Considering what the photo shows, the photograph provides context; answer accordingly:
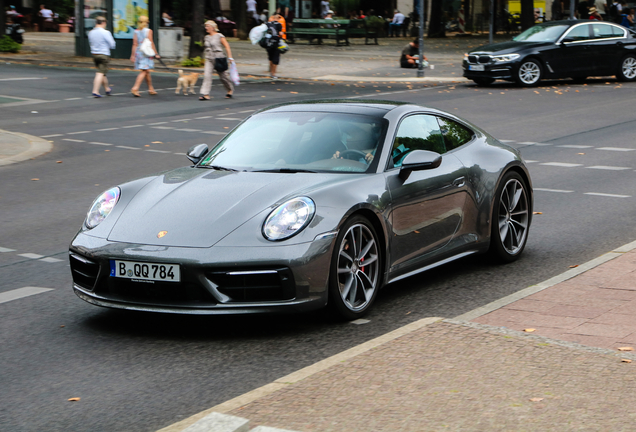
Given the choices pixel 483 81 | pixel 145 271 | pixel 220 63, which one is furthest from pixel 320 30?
pixel 145 271

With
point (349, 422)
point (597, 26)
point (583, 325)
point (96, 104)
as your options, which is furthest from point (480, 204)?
point (597, 26)

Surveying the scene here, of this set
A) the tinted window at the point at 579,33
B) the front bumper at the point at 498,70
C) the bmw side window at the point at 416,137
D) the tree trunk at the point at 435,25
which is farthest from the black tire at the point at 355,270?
the tree trunk at the point at 435,25

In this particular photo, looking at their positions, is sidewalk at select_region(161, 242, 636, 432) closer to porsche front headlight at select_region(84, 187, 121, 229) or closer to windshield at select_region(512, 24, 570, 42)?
porsche front headlight at select_region(84, 187, 121, 229)

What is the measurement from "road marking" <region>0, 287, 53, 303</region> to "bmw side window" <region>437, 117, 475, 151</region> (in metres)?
3.18

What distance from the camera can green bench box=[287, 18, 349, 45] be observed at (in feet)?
142

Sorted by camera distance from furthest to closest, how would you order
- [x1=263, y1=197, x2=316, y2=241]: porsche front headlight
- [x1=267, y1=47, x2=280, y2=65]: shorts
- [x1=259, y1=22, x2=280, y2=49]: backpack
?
[x1=267, y1=47, x2=280, y2=65]: shorts → [x1=259, y1=22, x2=280, y2=49]: backpack → [x1=263, y1=197, x2=316, y2=241]: porsche front headlight

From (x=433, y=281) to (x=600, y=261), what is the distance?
4.45ft

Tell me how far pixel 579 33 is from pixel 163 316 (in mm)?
22146

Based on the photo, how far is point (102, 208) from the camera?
598 centimetres

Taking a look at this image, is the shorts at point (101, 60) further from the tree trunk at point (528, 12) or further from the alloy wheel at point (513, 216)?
the tree trunk at point (528, 12)

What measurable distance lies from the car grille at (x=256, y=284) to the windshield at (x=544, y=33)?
2173 centimetres

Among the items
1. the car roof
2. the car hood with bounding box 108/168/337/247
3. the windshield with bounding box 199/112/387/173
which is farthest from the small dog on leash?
the car hood with bounding box 108/168/337/247

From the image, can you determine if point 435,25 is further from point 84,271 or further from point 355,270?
point 84,271

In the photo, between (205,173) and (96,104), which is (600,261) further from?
(96,104)
